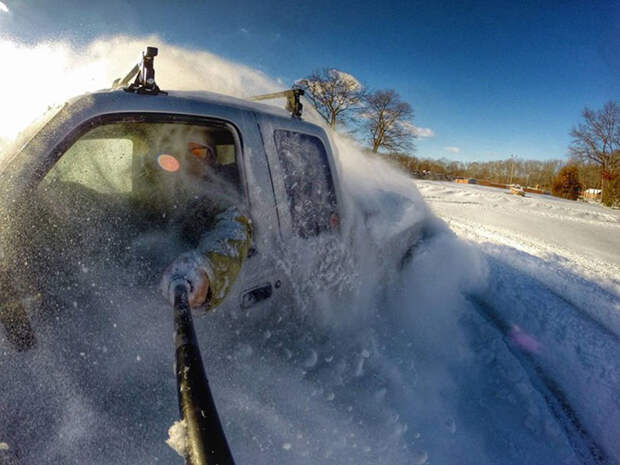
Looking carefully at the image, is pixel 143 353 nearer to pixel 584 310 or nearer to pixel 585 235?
pixel 584 310

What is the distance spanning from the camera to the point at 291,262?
1.87 meters

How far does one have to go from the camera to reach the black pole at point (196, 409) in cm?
63

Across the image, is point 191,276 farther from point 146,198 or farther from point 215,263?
point 146,198

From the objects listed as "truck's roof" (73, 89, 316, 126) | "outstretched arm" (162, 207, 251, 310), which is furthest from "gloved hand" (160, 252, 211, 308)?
"truck's roof" (73, 89, 316, 126)

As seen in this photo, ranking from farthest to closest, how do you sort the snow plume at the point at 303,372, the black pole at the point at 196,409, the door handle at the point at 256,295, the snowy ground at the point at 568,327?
the snowy ground at the point at 568,327
the door handle at the point at 256,295
the snow plume at the point at 303,372
the black pole at the point at 196,409

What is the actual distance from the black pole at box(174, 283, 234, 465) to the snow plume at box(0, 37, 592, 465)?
554mm

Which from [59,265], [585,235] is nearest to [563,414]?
[59,265]

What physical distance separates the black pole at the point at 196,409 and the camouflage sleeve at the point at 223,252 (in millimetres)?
383

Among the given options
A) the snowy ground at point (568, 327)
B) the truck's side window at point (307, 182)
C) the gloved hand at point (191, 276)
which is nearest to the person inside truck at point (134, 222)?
the gloved hand at point (191, 276)

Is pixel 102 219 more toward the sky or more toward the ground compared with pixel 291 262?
more toward the sky

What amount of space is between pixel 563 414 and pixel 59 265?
300 cm

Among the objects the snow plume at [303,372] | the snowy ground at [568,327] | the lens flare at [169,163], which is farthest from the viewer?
the snowy ground at [568,327]

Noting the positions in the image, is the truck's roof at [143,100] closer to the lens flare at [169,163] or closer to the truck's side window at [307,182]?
the lens flare at [169,163]

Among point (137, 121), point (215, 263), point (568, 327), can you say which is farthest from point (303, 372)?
point (568, 327)
